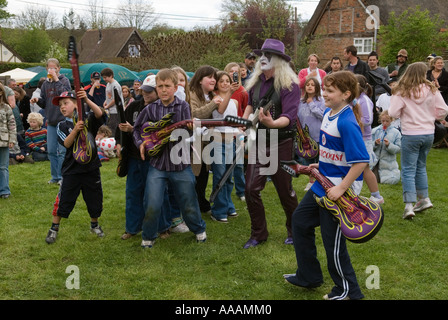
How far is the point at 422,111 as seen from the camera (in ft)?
21.0

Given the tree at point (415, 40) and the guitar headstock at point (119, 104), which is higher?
the tree at point (415, 40)

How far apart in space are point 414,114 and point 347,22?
1192 inches

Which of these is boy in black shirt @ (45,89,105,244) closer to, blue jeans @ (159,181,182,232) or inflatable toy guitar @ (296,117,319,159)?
blue jeans @ (159,181,182,232)

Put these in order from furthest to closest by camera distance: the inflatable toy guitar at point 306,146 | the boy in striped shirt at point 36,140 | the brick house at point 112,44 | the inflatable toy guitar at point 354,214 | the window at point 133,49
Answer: the window at point 133,49 < the brick house at point 112,44 < the boy in striped shirt at point 36,140 < the inflatable toy guitar at point 306,146 < the inflatable toy guitar at point 354,214

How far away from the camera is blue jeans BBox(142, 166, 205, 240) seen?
5.16 metres

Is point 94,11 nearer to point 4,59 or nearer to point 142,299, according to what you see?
point 4,59

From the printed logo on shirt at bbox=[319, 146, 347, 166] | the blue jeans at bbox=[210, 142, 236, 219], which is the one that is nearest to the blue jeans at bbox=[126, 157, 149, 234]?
the blue jeans at bbox=[210, 142, 236, 219]

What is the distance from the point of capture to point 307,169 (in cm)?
397

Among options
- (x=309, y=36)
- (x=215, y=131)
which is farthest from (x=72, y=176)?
(x=309, y=36)

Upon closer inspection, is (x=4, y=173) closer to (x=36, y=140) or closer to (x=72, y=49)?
(x=36, y=140)

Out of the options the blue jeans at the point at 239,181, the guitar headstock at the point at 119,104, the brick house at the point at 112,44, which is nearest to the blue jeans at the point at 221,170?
Result: the blue jeans at the point at 239,181

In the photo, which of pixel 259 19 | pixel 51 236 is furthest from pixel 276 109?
pixel 259 19

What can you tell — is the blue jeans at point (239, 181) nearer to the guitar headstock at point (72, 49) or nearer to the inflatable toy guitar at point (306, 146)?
the inflatable toy guitar at point (306, 146)

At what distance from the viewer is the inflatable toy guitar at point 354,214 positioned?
3.60 meters
